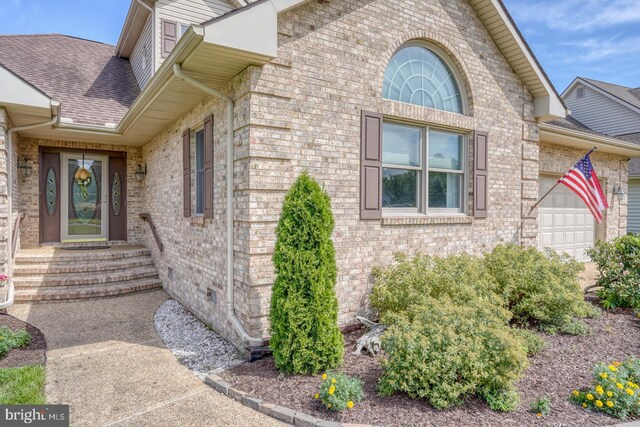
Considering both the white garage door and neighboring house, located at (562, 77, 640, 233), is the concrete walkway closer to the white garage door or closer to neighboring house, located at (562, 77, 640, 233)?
the white garage door

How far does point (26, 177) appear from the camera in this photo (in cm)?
853

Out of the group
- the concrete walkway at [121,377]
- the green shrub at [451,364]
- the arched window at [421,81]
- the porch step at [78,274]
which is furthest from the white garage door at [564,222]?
the porch step at [78,274]

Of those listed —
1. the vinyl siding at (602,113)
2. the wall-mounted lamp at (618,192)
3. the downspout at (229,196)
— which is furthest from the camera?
the vinyl siding at (602,113)

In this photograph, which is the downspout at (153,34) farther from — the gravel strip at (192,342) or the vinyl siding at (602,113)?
the vinyl siding at (602,113)

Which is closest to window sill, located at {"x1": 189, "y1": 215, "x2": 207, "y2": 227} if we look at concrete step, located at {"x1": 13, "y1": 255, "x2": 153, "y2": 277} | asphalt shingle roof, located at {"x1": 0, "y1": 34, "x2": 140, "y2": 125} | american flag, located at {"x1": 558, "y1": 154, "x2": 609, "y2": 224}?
concrete step, located at {"x1": 13, "y1": 255, "x2": 153, "y2": 277}

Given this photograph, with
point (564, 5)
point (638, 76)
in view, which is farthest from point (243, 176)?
point (638, 76)

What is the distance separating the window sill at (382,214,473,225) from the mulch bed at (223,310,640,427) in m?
1.64

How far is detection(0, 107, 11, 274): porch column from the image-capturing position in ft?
19.2

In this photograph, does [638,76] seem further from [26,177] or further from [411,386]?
[26,177]

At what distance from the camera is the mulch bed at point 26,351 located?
4.43 meters

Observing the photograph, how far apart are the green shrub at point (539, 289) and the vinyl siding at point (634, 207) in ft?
39.3

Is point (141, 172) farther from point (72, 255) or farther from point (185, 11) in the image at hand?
point (185, 11)

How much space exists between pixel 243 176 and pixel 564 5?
9748 millimetres

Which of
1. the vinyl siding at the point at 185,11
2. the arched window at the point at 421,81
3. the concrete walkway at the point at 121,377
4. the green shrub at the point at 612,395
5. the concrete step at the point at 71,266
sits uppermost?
the vinyl siding at the point at 185,11
